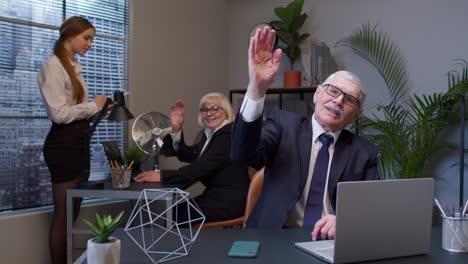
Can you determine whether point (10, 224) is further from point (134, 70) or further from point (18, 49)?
point (134, 70)

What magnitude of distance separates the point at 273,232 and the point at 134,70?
262 centimetres

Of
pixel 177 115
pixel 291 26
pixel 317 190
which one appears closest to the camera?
pixel 317 190

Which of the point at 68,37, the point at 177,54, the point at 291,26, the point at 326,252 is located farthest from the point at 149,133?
the point at 326,252

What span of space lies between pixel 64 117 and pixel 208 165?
89 cm

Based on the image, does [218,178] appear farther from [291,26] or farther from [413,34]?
[413,34]

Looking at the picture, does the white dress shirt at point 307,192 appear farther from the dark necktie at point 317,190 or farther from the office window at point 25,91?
the office window at point 25,91

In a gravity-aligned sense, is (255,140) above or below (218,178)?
above

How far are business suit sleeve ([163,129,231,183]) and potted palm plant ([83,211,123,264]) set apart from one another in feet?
5.76

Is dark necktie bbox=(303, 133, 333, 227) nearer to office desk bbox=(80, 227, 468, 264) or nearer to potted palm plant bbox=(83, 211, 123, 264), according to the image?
office desk bbox=(80, 227, 468, 264)

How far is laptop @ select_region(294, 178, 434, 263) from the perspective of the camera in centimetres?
112

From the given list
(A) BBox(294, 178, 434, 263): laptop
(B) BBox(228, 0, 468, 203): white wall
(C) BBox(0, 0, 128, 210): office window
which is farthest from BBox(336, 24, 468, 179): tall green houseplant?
(A) BBox(294, 178, 434, 263): laptop

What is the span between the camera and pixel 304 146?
1776 mm

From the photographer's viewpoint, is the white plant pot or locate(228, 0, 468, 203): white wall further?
locate(228, 0, 468, 203): white wall

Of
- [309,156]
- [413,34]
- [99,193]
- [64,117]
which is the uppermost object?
[413,34]
